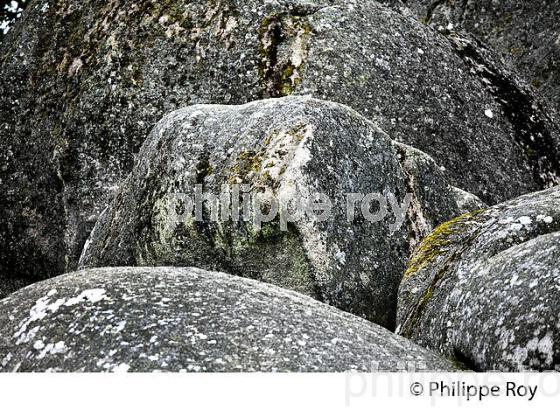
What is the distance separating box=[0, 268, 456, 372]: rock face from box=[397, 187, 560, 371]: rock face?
387 mm

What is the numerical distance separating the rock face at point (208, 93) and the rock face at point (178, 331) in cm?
597

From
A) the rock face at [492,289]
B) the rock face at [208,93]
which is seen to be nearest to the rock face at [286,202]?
the rock face at [492,289]

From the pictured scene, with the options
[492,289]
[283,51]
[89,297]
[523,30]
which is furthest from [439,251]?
[523,30]

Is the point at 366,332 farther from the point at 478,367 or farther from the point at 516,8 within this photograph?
the point at 516,8

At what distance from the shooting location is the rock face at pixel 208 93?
13.8 meters

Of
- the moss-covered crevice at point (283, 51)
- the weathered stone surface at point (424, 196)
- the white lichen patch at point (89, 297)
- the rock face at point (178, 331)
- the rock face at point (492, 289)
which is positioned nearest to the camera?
the rock face at point (178, 331)

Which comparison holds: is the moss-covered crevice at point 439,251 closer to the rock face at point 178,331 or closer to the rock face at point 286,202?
the rock face at point 286,202

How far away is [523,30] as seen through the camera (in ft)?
64.6

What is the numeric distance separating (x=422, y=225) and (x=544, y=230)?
218 centimetres

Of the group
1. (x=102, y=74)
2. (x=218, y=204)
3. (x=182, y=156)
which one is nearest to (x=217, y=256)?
(x=218, y=204)

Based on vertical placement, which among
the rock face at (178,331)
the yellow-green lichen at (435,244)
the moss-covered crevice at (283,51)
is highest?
the moss-covered crevice at (283,51)

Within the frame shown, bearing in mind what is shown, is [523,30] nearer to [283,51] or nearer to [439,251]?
[283,51]

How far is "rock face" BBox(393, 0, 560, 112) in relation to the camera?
19.4 meters

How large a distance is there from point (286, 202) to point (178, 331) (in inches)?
114
